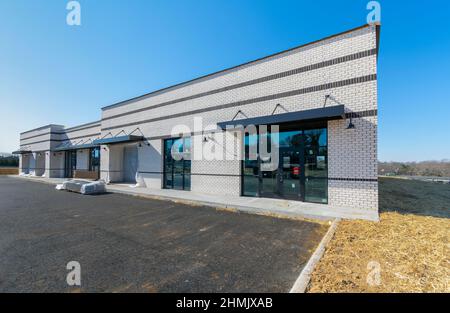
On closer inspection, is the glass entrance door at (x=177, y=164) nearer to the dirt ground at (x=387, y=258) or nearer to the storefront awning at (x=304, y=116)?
the storefront awning at (x=304, y=116)

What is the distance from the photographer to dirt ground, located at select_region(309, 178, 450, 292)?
285cm

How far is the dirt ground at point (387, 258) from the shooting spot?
112 inches

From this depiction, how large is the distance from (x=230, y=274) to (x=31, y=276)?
329cm

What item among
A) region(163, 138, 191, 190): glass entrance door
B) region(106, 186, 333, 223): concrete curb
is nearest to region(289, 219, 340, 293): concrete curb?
region(106, 186, 333, 223): concrete curb

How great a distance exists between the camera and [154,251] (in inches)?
168

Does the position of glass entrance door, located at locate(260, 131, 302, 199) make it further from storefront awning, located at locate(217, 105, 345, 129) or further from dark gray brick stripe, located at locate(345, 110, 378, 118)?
dark gray brick stripe, located at locate(345, 110, 378, 118)

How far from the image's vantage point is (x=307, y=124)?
8.66 metres

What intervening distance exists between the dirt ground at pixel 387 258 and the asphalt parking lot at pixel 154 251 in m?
0.54

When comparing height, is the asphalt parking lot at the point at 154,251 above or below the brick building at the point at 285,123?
below

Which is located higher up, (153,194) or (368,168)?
(368,168)

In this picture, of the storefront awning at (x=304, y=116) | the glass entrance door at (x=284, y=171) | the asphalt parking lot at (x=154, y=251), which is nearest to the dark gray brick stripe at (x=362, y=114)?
the storefront awning at (x=304, y=116)
